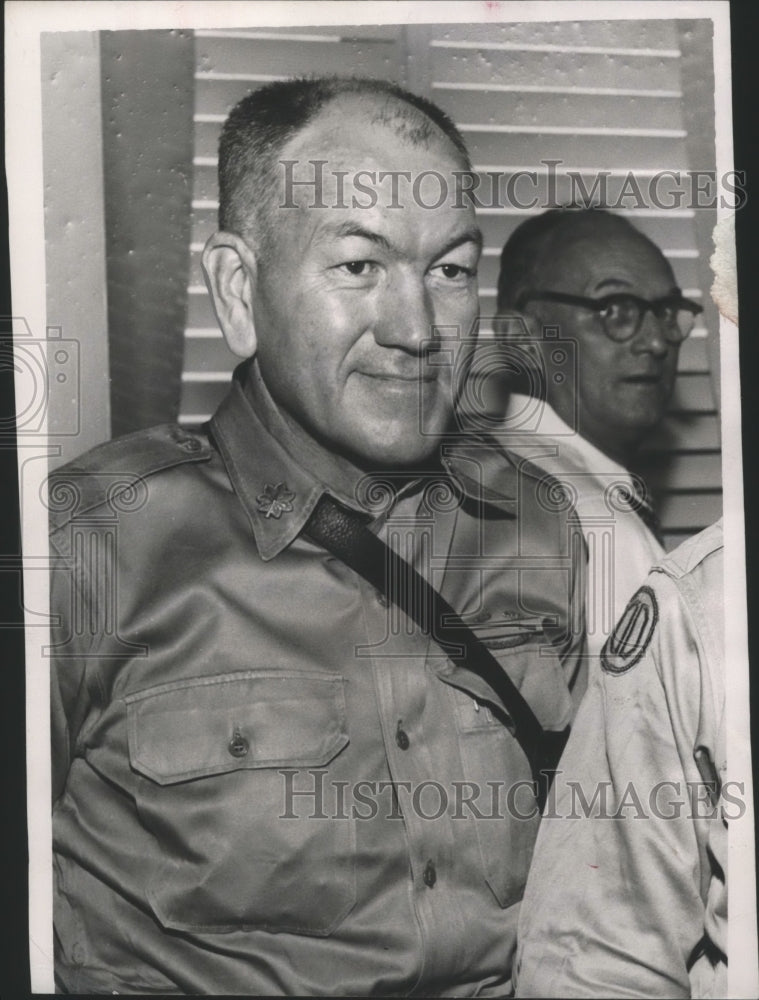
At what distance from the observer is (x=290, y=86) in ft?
5.41

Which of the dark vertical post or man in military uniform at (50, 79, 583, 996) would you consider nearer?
man in military uniform at (50, 79, 583, 996)

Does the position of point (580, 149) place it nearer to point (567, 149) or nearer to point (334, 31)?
point (567, 149)

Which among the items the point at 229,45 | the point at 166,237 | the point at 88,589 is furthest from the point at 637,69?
the point at 88,589

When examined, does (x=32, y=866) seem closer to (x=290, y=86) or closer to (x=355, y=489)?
(x=355, y=489)

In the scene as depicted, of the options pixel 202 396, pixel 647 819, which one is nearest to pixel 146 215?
pixel 202 396

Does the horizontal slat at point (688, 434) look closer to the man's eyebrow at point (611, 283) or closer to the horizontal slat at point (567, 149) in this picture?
the man's eyebrow at point (611, 283)

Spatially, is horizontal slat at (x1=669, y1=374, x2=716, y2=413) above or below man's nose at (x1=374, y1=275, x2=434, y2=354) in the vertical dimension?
below

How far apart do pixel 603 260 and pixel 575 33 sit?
0.36 metres

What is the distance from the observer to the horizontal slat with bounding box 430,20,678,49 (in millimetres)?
1689

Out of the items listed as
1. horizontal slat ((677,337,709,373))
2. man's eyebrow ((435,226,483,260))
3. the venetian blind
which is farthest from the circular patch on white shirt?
man's eyebrow ((435,226,483,260))

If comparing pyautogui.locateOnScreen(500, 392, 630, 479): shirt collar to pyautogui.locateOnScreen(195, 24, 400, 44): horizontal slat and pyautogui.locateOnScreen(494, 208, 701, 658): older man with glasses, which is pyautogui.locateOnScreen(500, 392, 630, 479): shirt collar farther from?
pyautogui.locateOnScreen(195, 24, 400, 44): horizontal slat

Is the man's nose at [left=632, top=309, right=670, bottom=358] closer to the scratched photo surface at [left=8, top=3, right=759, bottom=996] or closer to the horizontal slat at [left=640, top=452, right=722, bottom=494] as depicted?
the scratched photo surface at [left=8, top=3, right=759, bottom=996]

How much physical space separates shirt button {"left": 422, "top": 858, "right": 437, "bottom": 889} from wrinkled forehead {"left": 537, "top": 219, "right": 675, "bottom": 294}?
2.99 feet

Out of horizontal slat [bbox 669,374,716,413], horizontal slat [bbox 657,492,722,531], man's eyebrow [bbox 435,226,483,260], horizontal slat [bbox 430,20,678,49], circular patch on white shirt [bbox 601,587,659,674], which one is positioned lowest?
circular patch on white shirt [bbox 601,587,659,674]
